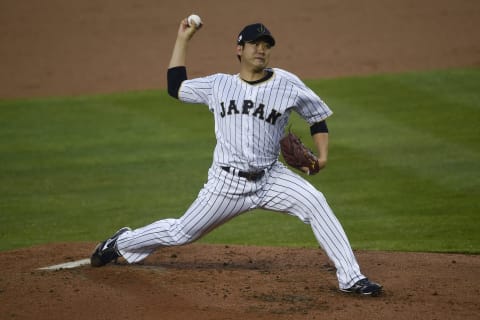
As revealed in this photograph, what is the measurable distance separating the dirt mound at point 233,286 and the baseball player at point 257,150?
30 cm

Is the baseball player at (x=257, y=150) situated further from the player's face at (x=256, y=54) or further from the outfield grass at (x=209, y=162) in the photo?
the outfield grass at (x=209, y=162)

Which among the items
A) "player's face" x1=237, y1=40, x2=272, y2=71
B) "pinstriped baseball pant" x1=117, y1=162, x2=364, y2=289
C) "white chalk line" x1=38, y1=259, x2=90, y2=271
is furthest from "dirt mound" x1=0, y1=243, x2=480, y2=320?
"player's face" x1=237, y1=40, x2=272, y2=71

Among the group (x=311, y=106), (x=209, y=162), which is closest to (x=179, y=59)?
(x=311, y=106)

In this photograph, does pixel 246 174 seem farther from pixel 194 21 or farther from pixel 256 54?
pixel 194 21

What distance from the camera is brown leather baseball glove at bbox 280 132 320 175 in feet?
18.5

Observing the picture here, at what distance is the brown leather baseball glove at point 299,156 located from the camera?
5625mm

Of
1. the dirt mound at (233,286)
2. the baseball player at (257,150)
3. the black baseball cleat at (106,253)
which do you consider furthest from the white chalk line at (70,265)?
the baseball player at (257,150)

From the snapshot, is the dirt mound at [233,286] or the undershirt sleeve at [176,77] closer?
the dirt mound at [233,286]

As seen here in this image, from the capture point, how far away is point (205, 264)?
6.41 m

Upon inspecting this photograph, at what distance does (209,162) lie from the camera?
398 inches

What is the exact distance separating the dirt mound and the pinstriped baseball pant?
10.6 inches

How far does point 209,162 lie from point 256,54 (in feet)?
15.0

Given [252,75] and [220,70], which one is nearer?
[252,75]

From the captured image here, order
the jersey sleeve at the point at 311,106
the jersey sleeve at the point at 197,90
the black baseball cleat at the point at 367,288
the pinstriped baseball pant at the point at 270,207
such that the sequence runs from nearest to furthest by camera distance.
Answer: the black baseball cleat at the point at 367,288 < the pinstriped baseball pant at the point at 270,207 < the jersey sleeve at the point at 311,106 < the jersey sleeve at the point at 197,90
